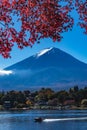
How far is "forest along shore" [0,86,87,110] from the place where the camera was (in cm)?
17038

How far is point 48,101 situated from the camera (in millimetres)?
190875

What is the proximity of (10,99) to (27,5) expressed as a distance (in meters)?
167

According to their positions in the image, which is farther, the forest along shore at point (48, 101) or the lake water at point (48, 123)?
the forest along shore at point (48, 101)

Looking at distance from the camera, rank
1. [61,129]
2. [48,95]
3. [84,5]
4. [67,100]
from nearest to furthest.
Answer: [84,5] < [61,129] < [67,100] < [48,95]

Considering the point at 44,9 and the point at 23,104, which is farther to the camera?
the point at 23,104

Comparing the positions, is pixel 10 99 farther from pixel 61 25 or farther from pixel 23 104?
pixel 61 25

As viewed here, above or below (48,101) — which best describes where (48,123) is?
below

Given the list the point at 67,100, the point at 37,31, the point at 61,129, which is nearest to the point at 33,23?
the point at 37,31

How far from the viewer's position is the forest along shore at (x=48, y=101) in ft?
559

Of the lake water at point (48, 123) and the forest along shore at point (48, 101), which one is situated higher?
the forest along shore at point (48, 101)

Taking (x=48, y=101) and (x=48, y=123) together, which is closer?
(x=48, y=123)

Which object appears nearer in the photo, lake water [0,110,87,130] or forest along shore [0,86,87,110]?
lake water [0,110,87,130]

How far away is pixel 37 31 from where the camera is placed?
35.0 feet

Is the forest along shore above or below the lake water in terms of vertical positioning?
above
